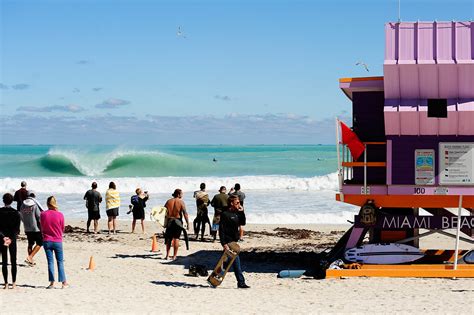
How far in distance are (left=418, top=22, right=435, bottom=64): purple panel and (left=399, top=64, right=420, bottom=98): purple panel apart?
265mm

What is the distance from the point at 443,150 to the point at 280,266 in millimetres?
4954

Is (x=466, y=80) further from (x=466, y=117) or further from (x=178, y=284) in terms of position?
(x=178, y=284)

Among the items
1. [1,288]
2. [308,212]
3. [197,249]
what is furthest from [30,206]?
[308,212]

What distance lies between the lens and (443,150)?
16016 mm

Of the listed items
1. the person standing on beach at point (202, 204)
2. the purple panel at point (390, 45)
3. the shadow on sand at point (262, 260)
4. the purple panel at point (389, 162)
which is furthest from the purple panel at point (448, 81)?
the person standing on beach at point (202, 204)

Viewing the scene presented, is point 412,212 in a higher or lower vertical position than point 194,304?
higher

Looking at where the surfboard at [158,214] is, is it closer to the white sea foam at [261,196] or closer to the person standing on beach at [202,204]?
the person standing on beach at [202,204]

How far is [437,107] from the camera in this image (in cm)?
1599

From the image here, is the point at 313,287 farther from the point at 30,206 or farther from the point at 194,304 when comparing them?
the point at 30,206

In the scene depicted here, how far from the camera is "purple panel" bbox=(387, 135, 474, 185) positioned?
52.6 feet

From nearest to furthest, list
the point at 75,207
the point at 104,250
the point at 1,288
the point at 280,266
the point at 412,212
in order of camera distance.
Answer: the point at 1,288, the point at 412,212, the point at 280,266, the point at 104,250, the point at 75,207

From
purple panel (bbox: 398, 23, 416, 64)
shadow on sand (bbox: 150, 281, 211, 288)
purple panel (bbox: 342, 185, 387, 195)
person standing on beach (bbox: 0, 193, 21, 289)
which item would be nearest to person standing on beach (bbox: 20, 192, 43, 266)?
person standing on beach (bbox: 0, 193, 21, 289)

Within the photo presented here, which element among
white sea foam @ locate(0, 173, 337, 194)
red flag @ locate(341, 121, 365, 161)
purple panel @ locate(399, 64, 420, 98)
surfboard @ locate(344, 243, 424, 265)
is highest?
purple panel @ locate(399, 64, 420, 98)

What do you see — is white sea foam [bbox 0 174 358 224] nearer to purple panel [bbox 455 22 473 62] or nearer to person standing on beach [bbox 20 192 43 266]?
person standing on beach [bbox 20 192 43 266]
